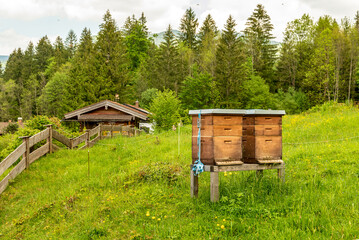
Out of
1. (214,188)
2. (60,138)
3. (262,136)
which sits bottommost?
(214,188)

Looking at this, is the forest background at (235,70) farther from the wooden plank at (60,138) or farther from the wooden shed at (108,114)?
the wooden plank at (60,138)

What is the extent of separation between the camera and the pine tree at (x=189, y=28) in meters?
65.9

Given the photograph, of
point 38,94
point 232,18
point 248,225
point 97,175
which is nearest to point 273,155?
point 248,225

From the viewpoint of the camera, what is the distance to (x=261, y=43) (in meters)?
Result: 53.5

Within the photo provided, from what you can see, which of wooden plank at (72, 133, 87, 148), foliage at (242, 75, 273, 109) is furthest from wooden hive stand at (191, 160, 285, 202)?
foliage at (242, 75, 273, 109)

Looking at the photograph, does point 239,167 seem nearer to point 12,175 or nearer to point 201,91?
point 12,175

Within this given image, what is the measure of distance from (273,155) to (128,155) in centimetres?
661

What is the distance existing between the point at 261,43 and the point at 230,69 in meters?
15.8

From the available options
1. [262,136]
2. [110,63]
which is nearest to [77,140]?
[262,136]

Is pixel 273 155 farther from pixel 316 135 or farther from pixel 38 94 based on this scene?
pixel 38 94

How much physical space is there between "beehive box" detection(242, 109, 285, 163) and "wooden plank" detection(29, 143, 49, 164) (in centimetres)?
782

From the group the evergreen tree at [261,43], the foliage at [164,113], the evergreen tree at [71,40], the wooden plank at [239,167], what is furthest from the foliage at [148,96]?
the evergreen tree at [71,40]

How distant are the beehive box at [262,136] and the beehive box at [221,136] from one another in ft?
0.98

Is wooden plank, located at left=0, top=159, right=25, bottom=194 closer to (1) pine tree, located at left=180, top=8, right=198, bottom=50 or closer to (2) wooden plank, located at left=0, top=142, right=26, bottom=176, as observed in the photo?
(2) wooden plank, located at left=0, top=142, right=26, bottom=176
